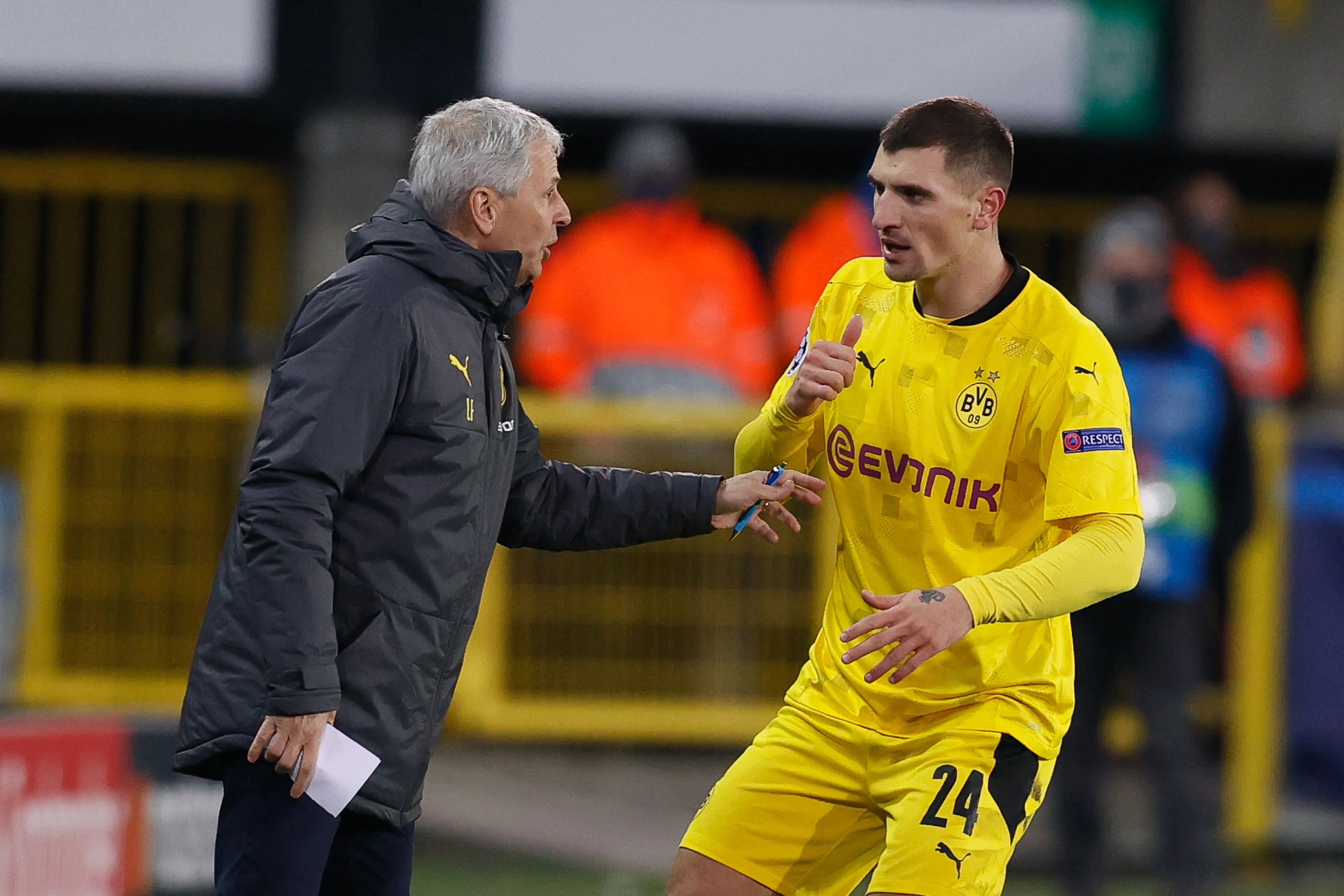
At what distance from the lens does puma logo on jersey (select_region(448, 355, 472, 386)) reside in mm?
4578

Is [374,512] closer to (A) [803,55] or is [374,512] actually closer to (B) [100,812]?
(B) [100,812]

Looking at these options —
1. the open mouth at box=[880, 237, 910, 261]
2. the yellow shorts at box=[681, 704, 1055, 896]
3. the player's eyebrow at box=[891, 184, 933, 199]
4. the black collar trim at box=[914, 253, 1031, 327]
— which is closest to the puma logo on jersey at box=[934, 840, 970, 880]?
the yellow shorts at box=[681, 704, 1055, 896]

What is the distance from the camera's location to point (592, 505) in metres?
5.14

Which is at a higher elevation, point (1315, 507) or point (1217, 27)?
point (1217, 27)

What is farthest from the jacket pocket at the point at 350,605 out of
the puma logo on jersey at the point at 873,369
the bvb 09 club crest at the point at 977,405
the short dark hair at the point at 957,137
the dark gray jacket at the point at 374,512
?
the short dark hair at the point at 957,137

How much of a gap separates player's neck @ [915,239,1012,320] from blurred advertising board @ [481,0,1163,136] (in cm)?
710

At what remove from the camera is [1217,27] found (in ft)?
40.3

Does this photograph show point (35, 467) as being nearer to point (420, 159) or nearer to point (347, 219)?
point (347, 219)

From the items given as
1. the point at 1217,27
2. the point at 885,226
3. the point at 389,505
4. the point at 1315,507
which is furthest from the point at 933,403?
the point at 1217,27

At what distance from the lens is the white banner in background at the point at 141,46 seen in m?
11.5

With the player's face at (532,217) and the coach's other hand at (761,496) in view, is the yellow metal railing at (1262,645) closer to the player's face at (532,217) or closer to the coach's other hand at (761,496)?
the coach's other hand at (761,496)

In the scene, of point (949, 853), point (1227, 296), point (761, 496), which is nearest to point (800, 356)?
point (761, 496)

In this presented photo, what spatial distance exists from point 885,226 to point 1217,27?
821 centimetres

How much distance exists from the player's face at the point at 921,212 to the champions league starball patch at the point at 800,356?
0.28m
